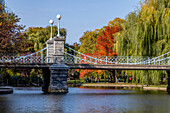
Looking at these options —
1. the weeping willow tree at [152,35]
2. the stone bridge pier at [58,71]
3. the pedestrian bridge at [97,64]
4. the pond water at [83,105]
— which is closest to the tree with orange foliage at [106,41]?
the weeping willow tree at [152,35]

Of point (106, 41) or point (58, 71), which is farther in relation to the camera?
point (106, 41)

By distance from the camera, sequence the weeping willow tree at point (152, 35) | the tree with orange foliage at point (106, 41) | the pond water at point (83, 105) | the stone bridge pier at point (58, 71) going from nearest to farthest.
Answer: the pond water at point (83, 105) < the stone bridge pier at point (58, 71) < the weeping willow tree at point (152, 35) < the tree with orange foliage at point (106, 41)

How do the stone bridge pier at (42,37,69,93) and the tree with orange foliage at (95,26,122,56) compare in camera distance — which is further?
the tree with orange foliage at (95,26,122,56)

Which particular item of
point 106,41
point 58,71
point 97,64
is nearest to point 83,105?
point 58,71

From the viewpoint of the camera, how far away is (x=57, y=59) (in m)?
35.6

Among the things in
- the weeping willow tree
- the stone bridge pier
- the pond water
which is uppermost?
the weeping willow tree

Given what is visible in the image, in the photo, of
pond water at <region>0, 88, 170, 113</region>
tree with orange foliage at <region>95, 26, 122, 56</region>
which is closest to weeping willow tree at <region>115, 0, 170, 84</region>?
pond water at <region>0, 88, 170, 113</region>

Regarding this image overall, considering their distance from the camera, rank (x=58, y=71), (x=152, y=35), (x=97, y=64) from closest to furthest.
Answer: (x=58, y=71) < (x=97, y=64) < (x=152, y=35)

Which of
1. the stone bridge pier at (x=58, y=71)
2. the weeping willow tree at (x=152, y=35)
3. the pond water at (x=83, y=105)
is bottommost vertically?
the pond water at (x=83, y=105)

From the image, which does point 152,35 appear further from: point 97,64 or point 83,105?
point 83,105

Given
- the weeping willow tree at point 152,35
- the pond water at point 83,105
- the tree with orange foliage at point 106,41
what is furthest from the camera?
the tree with orange foliage at point 106,41

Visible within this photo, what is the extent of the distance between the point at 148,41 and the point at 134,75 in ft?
14.8

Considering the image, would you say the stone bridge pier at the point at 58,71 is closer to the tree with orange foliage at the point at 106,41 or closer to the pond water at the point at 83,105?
the pond water at the point at 83,105

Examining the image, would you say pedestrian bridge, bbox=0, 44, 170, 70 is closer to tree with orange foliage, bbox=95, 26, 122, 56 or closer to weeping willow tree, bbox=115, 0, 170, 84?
weeping willow tree, bbox=115, 0, 170, 84
